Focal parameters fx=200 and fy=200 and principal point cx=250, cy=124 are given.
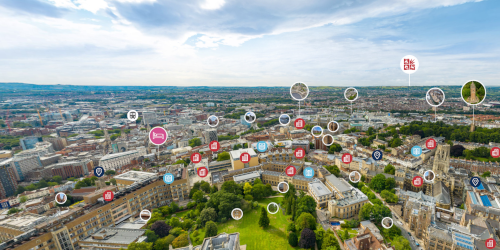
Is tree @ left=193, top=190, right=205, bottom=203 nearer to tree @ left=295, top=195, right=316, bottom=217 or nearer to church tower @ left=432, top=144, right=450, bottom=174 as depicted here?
tree @ left=295, top=195, right=316, bottom=217

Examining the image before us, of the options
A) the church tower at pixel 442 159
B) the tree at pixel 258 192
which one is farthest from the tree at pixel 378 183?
the tree at pixel 258 192

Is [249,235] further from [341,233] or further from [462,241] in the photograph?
[462,241]

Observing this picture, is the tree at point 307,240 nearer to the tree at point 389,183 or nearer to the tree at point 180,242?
the tree at point 180,242

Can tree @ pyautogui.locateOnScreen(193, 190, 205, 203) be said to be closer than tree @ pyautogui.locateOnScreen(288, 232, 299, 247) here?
No

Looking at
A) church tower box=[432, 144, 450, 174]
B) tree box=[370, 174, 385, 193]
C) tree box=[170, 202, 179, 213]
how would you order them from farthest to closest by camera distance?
tree box=[370, 174, 385, 193], church tower box=[432, 144, 450, 174], tree box=[170, 202, 179, 213]

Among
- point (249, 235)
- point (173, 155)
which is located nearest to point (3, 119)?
point (173, 155)

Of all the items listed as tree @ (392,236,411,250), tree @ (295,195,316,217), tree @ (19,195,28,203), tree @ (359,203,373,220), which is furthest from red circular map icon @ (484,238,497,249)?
tree @ (19,195,28,203)
